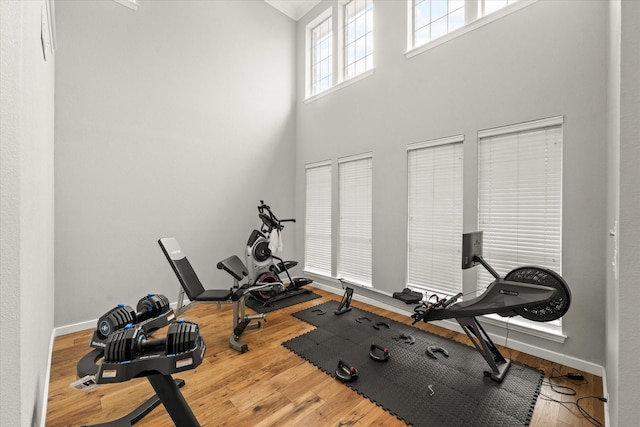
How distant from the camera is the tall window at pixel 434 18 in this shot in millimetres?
3301

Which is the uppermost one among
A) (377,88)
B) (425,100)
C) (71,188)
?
(377,88)

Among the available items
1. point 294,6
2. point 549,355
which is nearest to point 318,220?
point 549,355

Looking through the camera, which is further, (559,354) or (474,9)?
(474,9)

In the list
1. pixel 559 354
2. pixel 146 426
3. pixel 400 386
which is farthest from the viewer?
pixel 559 354

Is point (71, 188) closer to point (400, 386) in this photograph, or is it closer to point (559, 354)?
point (400, 386)

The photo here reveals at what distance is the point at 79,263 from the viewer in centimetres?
319

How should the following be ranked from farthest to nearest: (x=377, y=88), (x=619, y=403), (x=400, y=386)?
(x=377, y=88) → (x=400, y=386) → (x=619, y=403)

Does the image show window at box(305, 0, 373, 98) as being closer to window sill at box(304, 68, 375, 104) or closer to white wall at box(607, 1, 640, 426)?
window sill at box(304, 68, 375, 104)

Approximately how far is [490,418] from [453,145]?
2.62 m

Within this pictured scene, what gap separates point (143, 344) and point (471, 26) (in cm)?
406

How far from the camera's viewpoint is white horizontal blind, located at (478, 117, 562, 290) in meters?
2.59

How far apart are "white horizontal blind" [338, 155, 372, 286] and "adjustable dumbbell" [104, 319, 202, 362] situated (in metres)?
3.19

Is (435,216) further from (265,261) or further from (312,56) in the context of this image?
(312,56)

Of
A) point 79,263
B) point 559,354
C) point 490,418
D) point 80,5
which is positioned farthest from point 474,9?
point 79,263
